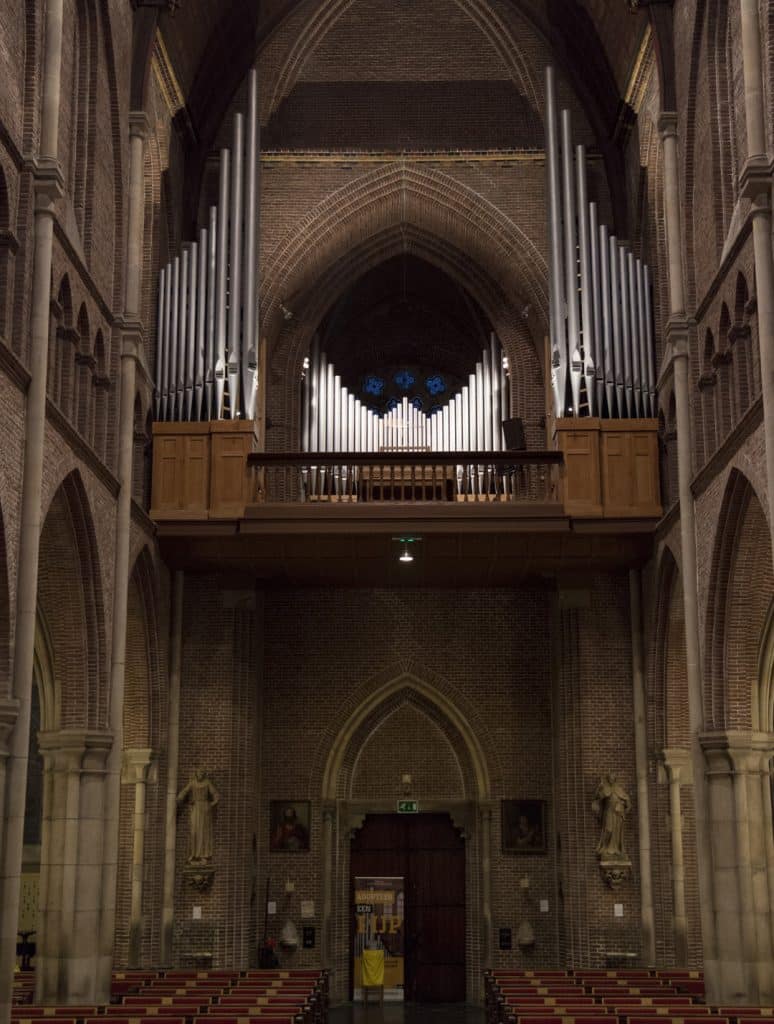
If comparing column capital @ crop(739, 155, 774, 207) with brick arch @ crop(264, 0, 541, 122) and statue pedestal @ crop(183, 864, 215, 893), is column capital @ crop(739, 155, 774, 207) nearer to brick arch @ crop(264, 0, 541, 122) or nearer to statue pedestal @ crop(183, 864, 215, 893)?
brick arch @ crop(264, 0, 541, 122)

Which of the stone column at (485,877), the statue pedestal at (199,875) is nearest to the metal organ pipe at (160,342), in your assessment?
the statue pedestal at (199,875)

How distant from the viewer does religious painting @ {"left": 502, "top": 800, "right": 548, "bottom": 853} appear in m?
25.9

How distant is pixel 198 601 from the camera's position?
82.4 ft

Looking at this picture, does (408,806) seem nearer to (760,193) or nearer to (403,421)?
(403,421)

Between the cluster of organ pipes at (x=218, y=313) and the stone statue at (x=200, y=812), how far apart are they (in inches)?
252

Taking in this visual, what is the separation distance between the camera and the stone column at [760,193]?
14984 mm

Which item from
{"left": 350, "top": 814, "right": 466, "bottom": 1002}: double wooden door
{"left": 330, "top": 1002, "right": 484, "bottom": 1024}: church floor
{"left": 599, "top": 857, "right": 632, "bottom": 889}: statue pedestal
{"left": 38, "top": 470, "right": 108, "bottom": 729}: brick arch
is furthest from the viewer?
{"left": 350, "top": 814, "right": 466, "bottom": 1002}: double wooden door

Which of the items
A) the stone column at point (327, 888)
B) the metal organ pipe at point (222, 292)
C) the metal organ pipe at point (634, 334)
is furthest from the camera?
the stone column at point (327, 888)

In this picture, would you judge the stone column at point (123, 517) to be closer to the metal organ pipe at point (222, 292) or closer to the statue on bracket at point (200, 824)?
the metal organ pipe at point (222, 292)

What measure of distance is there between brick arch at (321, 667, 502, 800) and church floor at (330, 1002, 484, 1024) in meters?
3.77

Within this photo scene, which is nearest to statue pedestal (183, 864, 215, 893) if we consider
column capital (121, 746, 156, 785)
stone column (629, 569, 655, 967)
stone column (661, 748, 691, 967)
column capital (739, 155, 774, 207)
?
column capital (121, 746, 156, 785)

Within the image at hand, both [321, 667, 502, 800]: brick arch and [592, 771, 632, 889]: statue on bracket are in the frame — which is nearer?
[592, 771, 632, 889]: statue on bracket

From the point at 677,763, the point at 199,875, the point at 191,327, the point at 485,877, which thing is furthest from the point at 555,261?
the point at 199,875

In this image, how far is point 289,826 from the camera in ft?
85.8
